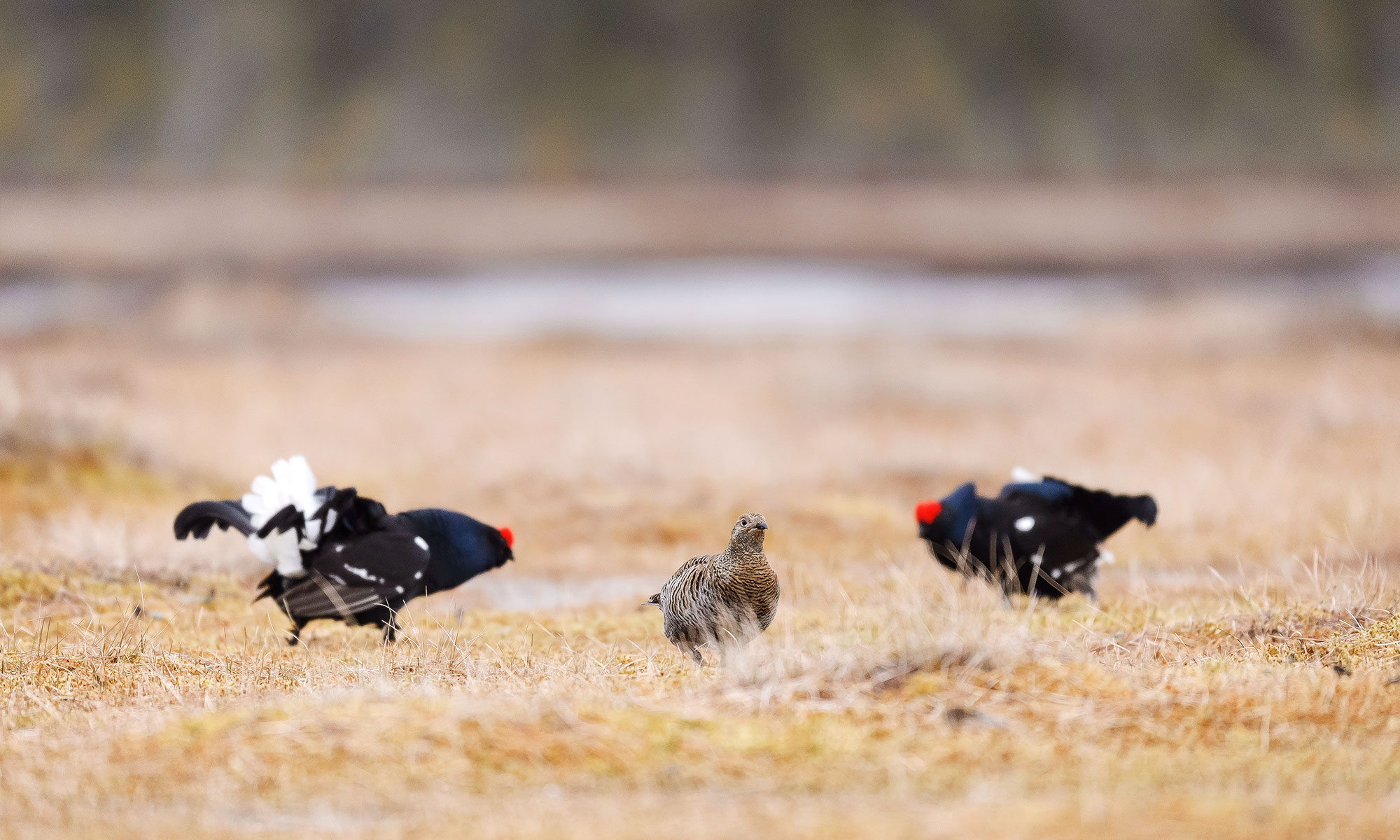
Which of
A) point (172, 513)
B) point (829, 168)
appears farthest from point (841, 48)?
point (172, 513)

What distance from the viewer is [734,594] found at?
5.65 metres

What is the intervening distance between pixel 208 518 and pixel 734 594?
3.03 metres

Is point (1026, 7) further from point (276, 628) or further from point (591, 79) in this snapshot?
point (276, 628)

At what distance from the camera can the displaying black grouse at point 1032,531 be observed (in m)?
7.48

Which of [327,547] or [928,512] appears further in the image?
[928,512]

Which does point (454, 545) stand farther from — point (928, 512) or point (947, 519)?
point (947, 519)

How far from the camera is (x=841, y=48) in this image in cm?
2133

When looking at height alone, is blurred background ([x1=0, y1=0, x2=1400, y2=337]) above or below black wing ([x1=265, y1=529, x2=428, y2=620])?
above

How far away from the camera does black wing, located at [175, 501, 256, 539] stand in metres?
6.63

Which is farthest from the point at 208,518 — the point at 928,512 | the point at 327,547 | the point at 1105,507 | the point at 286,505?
the point at 1105,507

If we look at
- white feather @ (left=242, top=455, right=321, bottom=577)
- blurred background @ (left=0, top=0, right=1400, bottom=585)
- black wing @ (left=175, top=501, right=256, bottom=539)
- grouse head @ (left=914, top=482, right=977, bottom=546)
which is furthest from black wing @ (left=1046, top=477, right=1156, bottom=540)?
blurred background @ (left=0, top=0, right=1400, bottom=585)

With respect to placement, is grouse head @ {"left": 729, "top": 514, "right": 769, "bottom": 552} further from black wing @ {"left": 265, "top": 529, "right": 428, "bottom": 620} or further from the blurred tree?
the blurred tree

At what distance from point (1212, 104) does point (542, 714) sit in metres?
19.7

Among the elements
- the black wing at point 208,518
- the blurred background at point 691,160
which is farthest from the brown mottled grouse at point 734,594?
the blurred background at point 691,160
